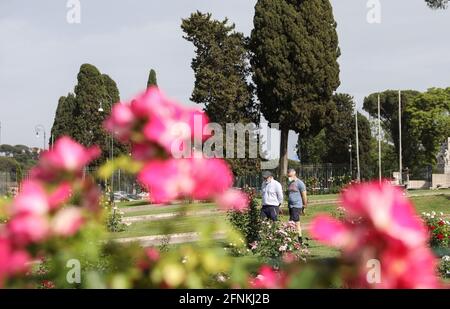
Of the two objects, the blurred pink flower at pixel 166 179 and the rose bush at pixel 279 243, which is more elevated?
the blurred pink flower at pixel 166 179

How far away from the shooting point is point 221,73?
38250 mm

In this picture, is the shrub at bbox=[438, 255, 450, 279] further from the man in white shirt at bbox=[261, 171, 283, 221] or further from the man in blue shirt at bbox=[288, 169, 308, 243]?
the man in white shirt at bbox=[261, 171, 283, 221]

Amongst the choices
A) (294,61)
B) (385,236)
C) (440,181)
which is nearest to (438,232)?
(385,236)

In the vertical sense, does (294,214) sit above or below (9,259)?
below

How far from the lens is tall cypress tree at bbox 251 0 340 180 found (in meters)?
34.4

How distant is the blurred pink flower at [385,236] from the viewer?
1104mm

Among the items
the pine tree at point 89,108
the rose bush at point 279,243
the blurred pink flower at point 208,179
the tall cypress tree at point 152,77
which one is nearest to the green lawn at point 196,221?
the blurred pink flower at point 208,179

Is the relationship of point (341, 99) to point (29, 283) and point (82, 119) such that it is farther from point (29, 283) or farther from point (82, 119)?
point (29, 283)

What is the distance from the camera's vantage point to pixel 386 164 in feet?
233

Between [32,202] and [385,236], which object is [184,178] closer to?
[32,202]

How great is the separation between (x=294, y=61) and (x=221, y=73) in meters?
5.12

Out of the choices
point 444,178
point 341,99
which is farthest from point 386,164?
point 444,178

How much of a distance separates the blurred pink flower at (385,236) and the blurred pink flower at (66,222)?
0.41 metres

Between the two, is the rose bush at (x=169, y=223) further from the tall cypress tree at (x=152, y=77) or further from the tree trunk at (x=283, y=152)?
the tall cypress tree at (x=152, y=77)
